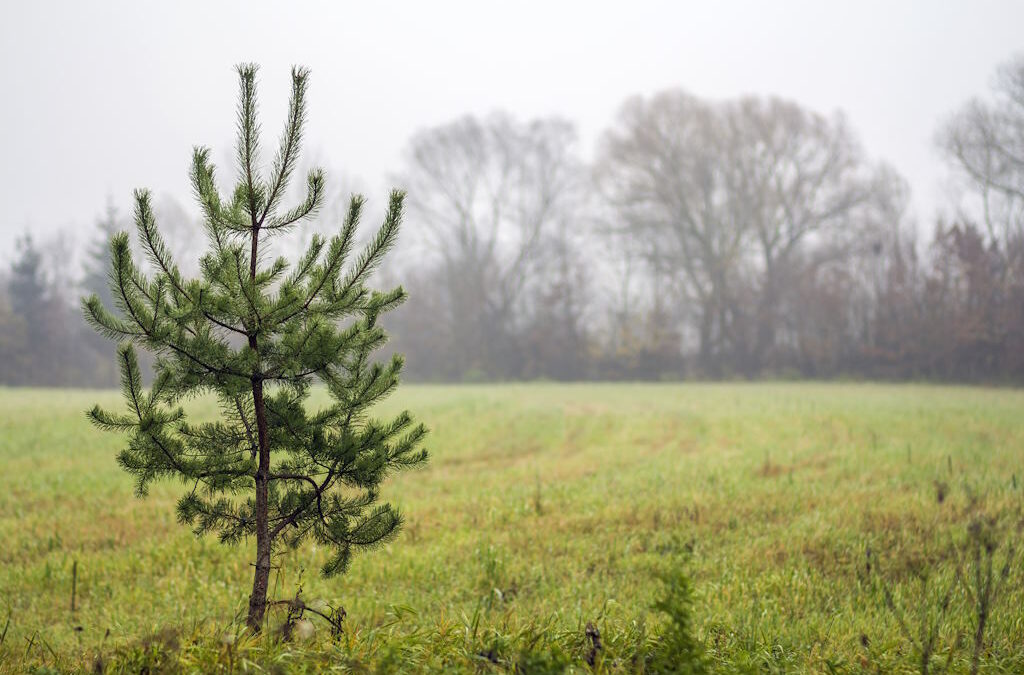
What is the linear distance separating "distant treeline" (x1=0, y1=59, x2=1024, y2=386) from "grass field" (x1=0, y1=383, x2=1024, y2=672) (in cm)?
2032

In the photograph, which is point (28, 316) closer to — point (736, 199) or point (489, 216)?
point (489, 216)

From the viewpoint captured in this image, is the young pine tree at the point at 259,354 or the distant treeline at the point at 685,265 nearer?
the young pine tree at the point at 259,354

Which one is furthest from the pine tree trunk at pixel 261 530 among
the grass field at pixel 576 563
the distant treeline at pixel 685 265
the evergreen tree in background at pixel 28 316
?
the evergreen tree in background at pixel 28 316

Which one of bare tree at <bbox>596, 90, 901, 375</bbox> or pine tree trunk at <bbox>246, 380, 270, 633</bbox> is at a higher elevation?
bare tree at <bbox>596, 90, 901, 375</bbox>

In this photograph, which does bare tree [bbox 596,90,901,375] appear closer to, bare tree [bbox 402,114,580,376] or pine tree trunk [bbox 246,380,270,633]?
bare tree [bbox 402,114,580,376]

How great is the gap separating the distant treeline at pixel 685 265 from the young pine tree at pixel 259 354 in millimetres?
31358

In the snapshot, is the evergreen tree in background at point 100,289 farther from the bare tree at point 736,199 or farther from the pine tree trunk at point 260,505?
the pine tree trunk at point 260,505

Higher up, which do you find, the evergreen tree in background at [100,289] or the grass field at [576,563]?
the evergreen tree in background at [100,289]

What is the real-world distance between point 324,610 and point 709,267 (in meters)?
33.1

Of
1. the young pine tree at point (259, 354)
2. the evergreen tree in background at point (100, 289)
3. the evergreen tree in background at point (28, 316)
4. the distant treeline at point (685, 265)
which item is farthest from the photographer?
the evergreen tree in background at point (100, 289)

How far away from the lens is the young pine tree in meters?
3.21

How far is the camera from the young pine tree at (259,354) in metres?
3.21

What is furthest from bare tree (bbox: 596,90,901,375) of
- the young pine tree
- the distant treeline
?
the young pine tree

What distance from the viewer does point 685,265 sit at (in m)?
35.1
